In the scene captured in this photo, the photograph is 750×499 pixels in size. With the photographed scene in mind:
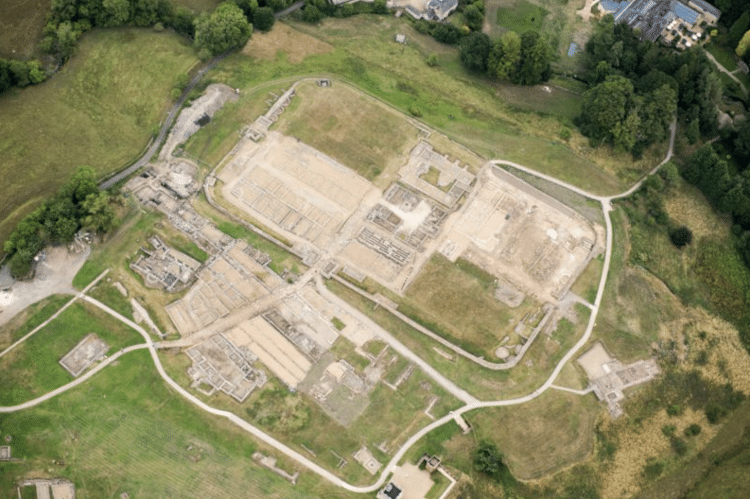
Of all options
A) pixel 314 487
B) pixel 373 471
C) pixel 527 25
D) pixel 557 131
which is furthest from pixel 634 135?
pixel 314 487

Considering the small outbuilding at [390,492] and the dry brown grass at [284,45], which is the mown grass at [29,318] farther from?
the dry brown grass at [284,45]

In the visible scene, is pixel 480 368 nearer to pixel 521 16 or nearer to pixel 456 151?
pixel 456 151

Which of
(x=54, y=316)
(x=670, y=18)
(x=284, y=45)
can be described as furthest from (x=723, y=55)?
(x=54, y=316)

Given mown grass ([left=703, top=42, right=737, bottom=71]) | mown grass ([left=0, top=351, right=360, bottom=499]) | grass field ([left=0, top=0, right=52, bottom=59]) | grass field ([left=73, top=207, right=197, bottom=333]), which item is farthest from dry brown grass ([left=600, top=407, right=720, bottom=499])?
grass field ([left=0, top=0, right=52, bottom=59])

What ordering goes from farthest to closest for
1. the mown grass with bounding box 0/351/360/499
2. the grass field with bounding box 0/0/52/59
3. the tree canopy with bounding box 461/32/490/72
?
the tree canopy with bounding box 461/32/490/72, the grass field with bounding box 0/0/52/59, the mown grass with bounding box 0/351/360/499

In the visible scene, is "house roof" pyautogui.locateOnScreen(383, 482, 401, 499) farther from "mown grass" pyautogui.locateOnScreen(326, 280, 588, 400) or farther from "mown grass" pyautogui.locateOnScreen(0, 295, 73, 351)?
"mown grass" pyautogui.locateOnScreen(0, 295, 73, 351)

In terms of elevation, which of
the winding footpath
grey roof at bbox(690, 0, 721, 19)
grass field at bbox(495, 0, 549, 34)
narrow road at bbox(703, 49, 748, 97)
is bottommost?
the winding footpath
